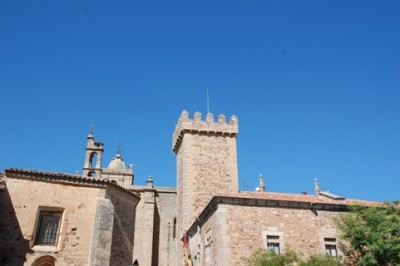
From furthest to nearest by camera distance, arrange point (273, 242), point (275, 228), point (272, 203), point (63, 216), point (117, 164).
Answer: point (117, 164) < point (272, 203) < point (275, 228) < point (273, 242) < point (63, 216)

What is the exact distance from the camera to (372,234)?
656 inches

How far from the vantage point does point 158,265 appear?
93.6 ft

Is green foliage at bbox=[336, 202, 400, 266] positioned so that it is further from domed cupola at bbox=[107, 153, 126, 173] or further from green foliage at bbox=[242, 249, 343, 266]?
domed cupola at bbox=[107, 153, 126, 173]

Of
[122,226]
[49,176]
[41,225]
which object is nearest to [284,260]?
[122,226]

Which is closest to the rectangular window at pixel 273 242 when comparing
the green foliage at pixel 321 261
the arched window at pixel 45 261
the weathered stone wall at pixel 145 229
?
the green foliage at pixel 321 261

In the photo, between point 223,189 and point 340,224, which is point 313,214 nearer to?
point 340,224

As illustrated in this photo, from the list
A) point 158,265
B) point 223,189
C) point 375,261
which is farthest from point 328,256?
point 158,265

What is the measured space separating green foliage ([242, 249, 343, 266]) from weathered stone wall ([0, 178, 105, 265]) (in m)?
6.83

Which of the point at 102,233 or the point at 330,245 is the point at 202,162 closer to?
the point at 330,245

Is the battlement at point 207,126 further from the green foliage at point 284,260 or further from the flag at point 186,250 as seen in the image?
the green foliage at point 284,260

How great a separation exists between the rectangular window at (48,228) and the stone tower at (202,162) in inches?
439

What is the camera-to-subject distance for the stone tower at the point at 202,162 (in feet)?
86.6

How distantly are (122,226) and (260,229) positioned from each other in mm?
6251

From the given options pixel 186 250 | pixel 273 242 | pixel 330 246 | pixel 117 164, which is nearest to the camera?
pixel 273 242
